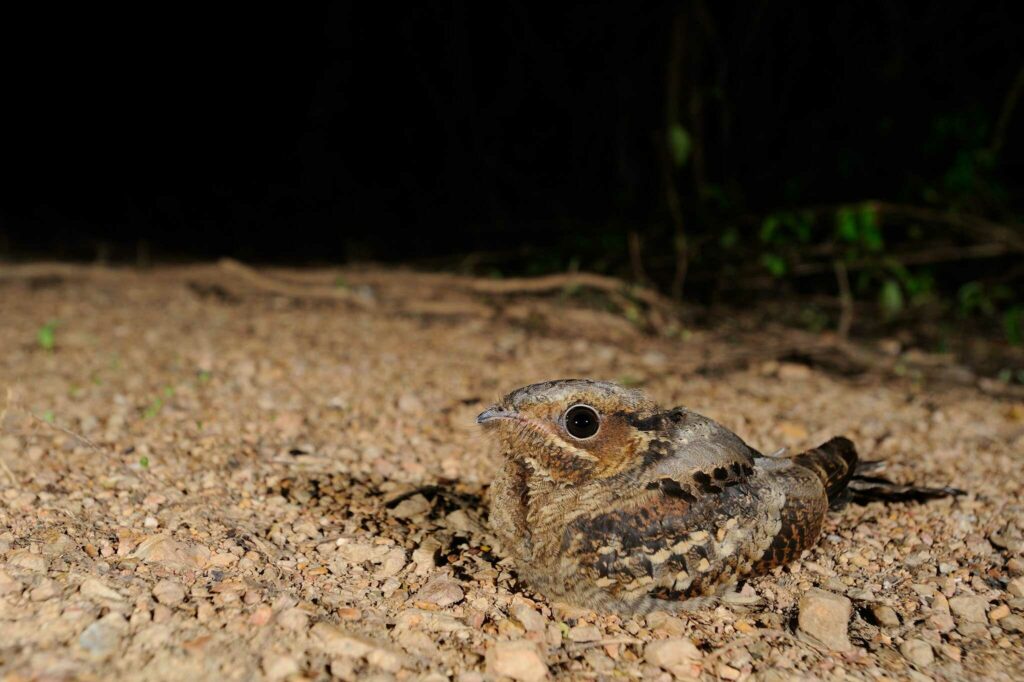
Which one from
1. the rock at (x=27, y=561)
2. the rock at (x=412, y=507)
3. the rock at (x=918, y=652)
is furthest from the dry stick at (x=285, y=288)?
the rock at (x=918, y=652)

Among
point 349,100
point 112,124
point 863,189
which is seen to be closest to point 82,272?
point 349,100

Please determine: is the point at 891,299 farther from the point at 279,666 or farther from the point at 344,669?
the point at 279,666

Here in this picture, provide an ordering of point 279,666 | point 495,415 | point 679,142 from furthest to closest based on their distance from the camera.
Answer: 1. point 679,142
2. point 495,415
3. point 279,666

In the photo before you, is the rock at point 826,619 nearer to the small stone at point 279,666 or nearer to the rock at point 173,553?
the small stone at point 279,666

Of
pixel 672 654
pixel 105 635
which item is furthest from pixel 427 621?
pixel 105 635

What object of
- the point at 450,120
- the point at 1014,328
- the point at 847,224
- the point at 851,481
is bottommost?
the point at 851,481

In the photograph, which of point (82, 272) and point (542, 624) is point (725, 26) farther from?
point (542, 624)
